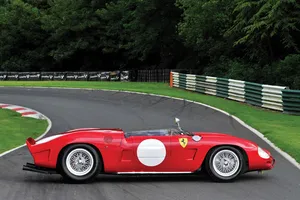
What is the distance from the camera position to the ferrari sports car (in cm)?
809

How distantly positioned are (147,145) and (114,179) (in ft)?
2.86

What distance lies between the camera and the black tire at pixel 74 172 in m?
8.02

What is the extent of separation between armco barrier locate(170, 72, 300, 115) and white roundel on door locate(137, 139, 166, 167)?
41.1 ft

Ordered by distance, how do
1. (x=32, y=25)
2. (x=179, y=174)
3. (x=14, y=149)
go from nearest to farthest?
(x=179, y=174) → (x=14, y=149) → (x=32, y=25)

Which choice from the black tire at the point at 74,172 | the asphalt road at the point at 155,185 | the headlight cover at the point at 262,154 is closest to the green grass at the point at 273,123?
the asphalt road at the point at 155,185

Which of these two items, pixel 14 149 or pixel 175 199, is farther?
pixel 14 149

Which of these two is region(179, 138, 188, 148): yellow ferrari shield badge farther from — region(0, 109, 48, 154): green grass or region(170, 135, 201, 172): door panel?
region(0, 109, 48, 154): green grass

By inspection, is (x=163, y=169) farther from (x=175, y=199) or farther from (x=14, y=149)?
(x=14, y=149)

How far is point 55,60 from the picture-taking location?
60719 millimetres

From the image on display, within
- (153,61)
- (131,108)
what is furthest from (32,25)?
(131,108)

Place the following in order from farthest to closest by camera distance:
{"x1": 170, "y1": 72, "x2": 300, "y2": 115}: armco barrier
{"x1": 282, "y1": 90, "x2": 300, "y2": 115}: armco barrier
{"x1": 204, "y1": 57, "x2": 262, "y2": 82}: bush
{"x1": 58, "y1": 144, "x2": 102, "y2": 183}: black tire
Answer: {"x1": 204, "y1": 57, "x2": 262, "y2": 82}: bush
{"x1": 170, "y1": 72, "x2": 300, "y2": 115}: armco barrier
{"x1": 282, "y1": 90, "x2": 300, "y2": 115}: armco barrier
{"x1": 58, "y1": 144, "x2": 102, "y2": 183}: black tire

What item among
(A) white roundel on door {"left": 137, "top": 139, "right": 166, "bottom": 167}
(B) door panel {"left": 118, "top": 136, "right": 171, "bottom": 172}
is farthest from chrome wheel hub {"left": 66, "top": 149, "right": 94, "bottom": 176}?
(A) white roundel on door {"left": 137, "top": 139, "right": 166, "bottom": 167}

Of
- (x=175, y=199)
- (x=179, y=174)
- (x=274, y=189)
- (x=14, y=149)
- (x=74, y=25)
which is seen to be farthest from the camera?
(x=74, y=25)

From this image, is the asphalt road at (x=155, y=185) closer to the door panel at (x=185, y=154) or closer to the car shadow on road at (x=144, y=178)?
the car shadow on road at (x=144, y=178)
